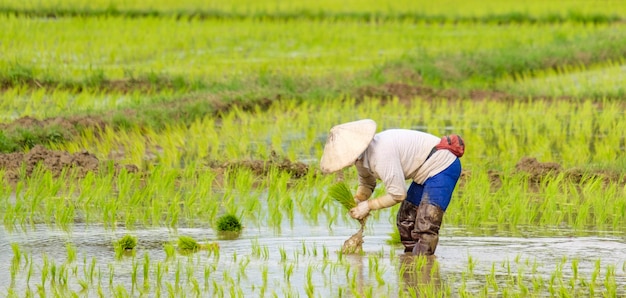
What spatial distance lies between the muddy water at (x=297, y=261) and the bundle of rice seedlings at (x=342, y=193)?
0.85 ft

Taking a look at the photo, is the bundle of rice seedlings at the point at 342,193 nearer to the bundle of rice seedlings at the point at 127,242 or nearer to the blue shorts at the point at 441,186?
the blue shorts at the point at 441,186

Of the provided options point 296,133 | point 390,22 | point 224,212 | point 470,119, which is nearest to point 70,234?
point 224,212

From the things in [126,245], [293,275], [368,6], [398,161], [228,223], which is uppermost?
[368,6]

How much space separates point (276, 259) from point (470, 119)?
18.1 ft

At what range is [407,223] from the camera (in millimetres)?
5113

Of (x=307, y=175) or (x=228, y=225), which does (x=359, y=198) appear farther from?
(x=307, y=175)

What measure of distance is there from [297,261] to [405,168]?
0.66 metres

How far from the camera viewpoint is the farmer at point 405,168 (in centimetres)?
460

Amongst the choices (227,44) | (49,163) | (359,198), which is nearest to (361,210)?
(359,198)

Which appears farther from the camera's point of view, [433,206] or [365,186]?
[365,186]

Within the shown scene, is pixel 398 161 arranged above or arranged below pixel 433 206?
above

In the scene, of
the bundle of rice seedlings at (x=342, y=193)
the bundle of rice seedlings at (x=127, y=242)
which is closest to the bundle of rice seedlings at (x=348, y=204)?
the bundle of rice seedlings at (x=342, y=193)

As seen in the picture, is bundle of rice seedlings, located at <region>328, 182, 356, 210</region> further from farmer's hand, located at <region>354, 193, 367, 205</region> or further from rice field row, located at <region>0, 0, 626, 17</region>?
rice field row, located at <region>0, 0, 626, 17</region>

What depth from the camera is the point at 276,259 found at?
16.2 feet
